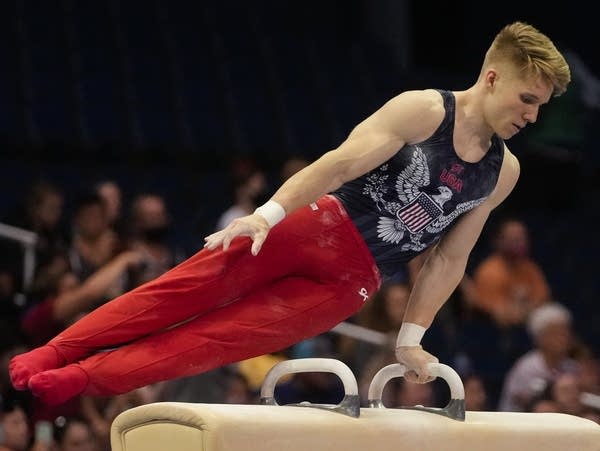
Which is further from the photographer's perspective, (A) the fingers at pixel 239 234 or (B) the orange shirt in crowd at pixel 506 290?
(B) the orange shirt in crowd at pixel 506 290

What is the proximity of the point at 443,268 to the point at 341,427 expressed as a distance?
0.95m

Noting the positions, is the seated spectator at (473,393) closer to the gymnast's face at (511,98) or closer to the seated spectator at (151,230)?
the seated spectator at (151,230)

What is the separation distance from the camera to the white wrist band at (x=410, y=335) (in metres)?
4.04

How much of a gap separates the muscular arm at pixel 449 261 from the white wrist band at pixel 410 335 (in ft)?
0.08

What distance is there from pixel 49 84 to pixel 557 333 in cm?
408

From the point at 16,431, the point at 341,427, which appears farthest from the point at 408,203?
the point at 16,431

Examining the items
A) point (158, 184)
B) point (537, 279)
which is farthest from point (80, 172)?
point (537, 279)

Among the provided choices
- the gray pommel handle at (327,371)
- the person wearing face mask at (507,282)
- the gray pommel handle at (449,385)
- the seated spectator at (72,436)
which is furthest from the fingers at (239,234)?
the person wearing face mask at (507,282)

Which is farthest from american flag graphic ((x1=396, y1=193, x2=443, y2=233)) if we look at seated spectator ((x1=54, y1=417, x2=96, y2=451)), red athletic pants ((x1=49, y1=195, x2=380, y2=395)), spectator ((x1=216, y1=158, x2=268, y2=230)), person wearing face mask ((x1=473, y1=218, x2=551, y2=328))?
person wearing face mask ((x1=473, y1=218, x2=551, y2=328))

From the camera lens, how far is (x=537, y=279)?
26.7 feet

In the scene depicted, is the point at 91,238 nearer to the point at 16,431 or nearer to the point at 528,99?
the point at 16,431

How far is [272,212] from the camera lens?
3.49 metres

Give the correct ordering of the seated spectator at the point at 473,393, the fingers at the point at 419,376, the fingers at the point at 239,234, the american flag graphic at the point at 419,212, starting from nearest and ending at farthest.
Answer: the fingers at the point at 239,234
the american flag graphic at the point at 419,212
the fingers at the point at 419,376
the seated spectator at the point at 473,393

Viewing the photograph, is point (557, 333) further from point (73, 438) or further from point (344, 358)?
point (73, 438)
